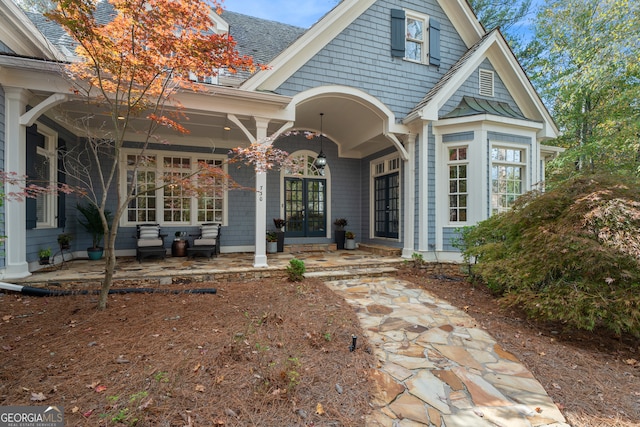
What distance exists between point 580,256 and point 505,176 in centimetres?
409

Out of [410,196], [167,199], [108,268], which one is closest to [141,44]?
[108,268]

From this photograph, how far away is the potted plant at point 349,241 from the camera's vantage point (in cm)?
877

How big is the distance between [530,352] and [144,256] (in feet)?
21.9

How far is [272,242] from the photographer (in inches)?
306

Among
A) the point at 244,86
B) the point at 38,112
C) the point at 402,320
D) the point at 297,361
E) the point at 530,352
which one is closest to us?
the point at 297,361

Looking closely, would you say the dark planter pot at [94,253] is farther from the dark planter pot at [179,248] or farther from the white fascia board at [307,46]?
the white fascia board at [307,46]

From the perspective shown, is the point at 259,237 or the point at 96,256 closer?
the point at 259,237

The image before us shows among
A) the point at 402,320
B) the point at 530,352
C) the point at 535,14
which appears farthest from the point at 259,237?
the point at 535,14

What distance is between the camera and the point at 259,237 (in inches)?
221

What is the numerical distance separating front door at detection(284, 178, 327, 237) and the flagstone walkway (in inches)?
190

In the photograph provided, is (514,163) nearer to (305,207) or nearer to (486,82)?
(486,82)

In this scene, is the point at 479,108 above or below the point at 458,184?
above

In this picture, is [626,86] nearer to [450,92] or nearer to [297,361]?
[450,92]

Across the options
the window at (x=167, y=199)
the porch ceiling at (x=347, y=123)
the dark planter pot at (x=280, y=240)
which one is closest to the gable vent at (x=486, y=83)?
the porch ceiling at (x=347, y=123)
